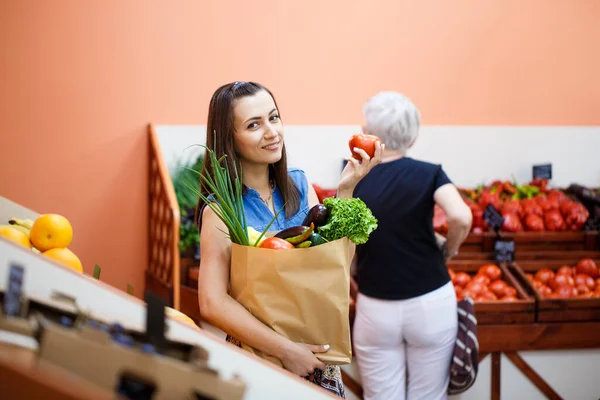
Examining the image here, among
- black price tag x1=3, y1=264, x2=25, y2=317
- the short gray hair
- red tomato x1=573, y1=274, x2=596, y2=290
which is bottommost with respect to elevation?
red tomato x1=573, y1=274, x2=596, y2=290

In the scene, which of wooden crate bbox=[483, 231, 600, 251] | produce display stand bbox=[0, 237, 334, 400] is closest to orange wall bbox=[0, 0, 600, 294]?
wooden crate bbox=[483, 231, 600, 251]

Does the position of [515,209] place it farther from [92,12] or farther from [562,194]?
[92,12]

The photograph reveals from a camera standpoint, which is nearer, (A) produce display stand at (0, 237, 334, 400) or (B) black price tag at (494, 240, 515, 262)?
(A) produce display stand at (0, 237, 334, 400)

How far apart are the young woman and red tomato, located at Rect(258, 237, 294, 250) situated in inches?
6.1

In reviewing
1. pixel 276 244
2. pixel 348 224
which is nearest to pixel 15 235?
pixel 276 244

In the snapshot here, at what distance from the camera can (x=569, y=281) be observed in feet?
11.7

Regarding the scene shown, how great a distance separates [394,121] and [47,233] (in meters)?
1.59

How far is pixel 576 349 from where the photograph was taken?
Answer: 11.3 ft

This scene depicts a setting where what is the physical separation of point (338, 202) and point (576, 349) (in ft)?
7.48

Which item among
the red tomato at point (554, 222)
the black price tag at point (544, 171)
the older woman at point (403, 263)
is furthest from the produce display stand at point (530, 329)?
the black price tag at point (544, 171)

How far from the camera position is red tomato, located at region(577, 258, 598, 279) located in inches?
144

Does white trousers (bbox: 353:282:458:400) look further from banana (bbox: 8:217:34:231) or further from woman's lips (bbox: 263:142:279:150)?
banana (bbox: 8:217:34:231)

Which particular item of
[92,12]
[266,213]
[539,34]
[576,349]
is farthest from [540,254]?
[92,12]

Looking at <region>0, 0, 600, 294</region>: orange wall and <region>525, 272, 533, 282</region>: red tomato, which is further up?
<region>0, 0, 600, 294</region>: orange wall
